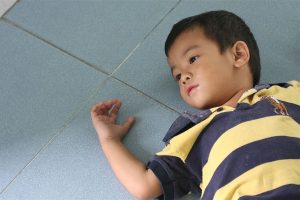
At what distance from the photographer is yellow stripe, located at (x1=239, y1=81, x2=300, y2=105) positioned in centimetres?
83

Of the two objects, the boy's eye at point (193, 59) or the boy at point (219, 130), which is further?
the boy's eye at point (193, 59)

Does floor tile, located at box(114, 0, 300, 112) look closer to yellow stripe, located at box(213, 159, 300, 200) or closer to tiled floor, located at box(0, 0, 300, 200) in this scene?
tiled floor, located at box(0, 0, 300, 200)

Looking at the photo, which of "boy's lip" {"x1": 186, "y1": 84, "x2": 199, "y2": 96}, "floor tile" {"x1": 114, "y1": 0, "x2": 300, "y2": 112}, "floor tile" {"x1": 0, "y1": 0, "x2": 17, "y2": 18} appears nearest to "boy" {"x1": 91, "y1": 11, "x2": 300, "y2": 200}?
"boy's lip" {"x1": 186, "y1": 84, "x2": 199, "y2": 96}

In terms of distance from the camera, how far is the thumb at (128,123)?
99cm

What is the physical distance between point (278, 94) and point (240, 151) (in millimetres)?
163

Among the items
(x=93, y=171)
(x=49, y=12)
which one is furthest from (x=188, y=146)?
(x=49, y=12)

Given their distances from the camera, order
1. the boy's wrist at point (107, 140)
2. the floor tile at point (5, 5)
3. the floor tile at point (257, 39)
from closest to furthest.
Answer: the boy's wrist at point (107, 140)
the floor tile at point (257, 39)
the floor tile at point (5, 5)

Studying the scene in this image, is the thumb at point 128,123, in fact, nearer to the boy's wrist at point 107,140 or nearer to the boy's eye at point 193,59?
the boy's wrist at point 107,140

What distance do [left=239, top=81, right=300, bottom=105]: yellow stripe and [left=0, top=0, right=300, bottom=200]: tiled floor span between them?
179 millimetres

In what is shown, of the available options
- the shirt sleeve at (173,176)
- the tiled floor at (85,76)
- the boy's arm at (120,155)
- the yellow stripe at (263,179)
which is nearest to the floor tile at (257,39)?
the tiled floor at (85,76)

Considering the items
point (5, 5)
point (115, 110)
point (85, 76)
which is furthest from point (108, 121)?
point (5, 5)

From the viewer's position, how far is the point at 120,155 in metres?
0.92

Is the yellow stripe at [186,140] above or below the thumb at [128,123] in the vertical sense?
below

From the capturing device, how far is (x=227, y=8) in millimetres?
1175
